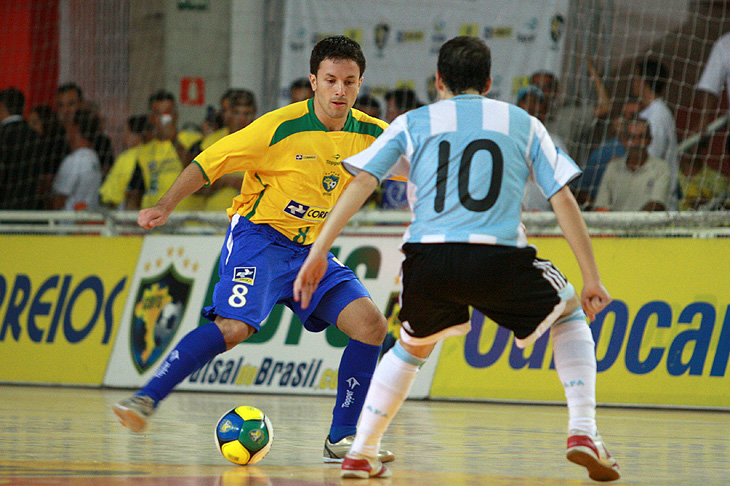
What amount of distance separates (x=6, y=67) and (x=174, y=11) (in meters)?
2.58

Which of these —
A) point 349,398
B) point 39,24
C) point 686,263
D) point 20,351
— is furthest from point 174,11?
point 349,398

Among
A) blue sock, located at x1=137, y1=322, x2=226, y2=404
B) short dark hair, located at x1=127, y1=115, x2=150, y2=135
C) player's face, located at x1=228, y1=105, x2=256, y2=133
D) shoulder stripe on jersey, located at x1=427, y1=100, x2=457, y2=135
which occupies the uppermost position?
shoulder stripe on jersey, located at x1=427, y1=100, x2=457, y2=135

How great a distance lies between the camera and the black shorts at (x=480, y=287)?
12.6 feet

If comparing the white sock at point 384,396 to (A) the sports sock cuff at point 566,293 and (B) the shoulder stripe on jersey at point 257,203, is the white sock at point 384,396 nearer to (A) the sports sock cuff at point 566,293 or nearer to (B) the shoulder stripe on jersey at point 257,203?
(A) the sports sock cuff at point 566,293

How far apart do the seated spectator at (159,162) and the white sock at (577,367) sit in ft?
22.5

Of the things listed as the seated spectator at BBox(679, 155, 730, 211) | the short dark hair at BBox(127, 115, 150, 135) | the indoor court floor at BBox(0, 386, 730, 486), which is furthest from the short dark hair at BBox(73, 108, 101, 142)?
the seated spectator at BBox(679, 155, 730, 211)

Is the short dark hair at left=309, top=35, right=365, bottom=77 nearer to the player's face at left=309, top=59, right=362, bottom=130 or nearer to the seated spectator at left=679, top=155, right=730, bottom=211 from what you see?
the player's face at left=309, top=59, right=362, bottom=130

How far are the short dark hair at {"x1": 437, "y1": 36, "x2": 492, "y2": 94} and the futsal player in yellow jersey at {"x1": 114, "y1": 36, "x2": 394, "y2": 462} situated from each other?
1.04 m

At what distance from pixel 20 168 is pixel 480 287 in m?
8.46

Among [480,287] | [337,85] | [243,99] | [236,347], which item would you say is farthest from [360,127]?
[243,99]

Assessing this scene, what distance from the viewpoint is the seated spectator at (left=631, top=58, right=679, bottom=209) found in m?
9.18

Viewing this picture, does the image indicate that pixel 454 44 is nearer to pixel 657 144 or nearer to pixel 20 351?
pixel 657 144

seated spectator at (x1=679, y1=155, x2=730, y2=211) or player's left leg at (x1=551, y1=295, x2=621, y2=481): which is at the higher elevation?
seated spectator at (x1=679, y1=155, x2=730, y2=211)

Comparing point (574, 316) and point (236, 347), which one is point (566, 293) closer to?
point (574, 316)
